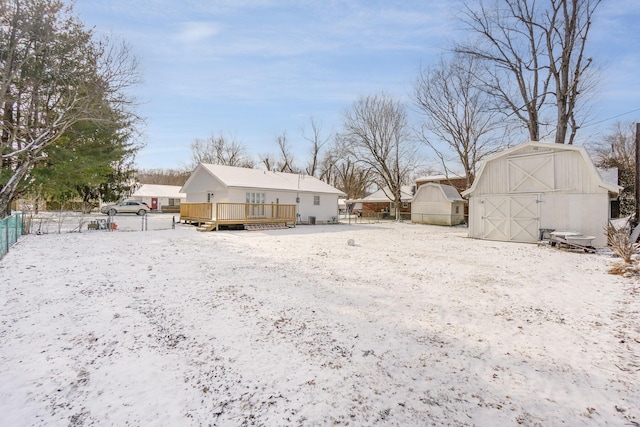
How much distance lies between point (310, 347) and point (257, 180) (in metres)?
18.6

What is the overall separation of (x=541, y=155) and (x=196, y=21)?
49.6 feet

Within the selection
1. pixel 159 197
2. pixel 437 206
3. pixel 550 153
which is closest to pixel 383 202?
pixel 437 206

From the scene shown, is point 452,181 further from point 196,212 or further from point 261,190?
point 196,212

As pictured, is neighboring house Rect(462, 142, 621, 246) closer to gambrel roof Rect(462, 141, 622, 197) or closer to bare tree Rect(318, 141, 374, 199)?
gambrel roof Rect(462, 141, 622, 197)

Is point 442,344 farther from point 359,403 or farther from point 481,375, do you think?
point 359,403

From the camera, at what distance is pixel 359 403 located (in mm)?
2982

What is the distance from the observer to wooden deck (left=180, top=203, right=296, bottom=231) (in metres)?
17.9

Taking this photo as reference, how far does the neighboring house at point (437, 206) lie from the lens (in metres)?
28.7

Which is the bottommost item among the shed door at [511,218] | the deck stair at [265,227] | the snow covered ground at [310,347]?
the snow covered ground at [310,347]

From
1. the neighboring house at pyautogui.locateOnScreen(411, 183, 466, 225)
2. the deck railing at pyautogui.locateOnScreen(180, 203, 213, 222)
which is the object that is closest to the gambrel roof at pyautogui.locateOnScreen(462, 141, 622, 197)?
the neighboring house at pyautogui.locateOnScreen(411, 183, 466, 225)

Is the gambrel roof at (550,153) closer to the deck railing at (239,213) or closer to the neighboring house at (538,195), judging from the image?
the neighboring house at (538,195)

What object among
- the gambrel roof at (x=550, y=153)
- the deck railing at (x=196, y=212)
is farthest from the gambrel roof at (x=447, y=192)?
the deck railing at (x=196, y=212)

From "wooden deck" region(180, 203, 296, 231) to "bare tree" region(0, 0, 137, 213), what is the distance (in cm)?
686

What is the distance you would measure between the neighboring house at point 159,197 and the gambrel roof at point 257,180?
2136 cm
